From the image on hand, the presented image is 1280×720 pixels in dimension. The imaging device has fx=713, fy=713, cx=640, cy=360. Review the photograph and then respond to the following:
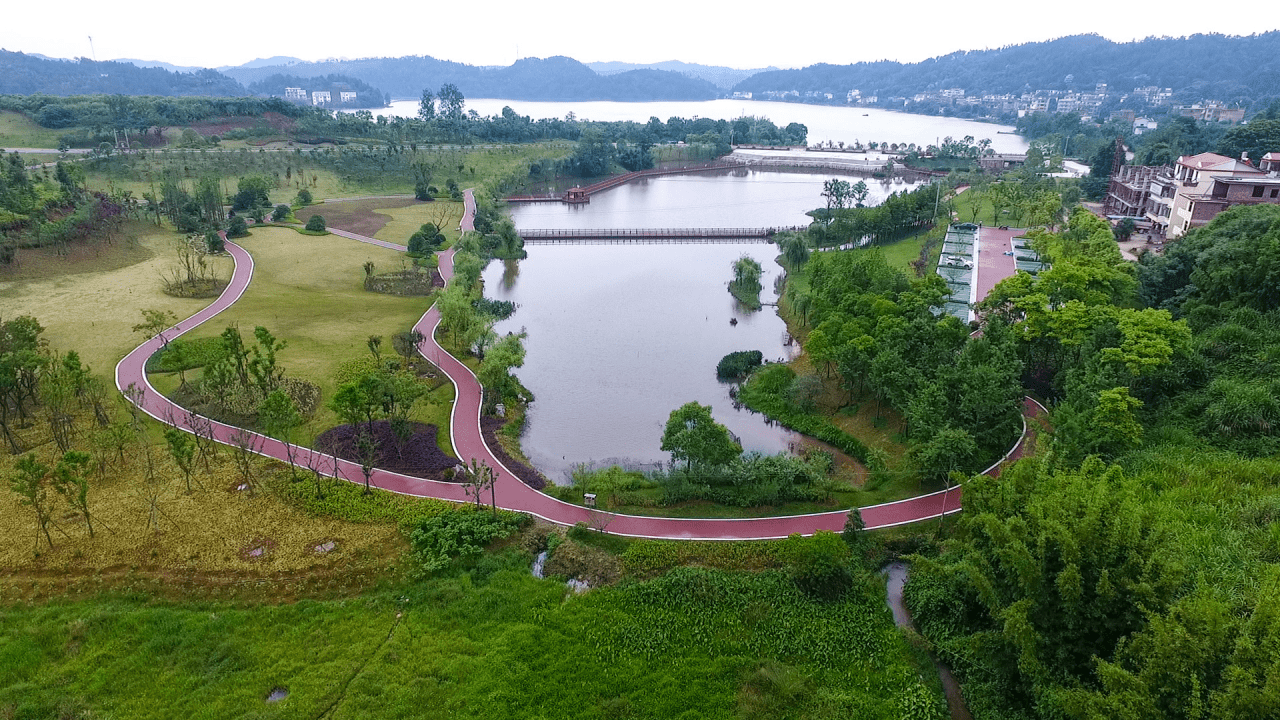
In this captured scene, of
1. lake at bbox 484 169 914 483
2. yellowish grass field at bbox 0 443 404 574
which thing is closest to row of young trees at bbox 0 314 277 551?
yellowish grass field at bbox 0 443 404 574

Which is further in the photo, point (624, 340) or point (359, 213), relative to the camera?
point (359, 213)

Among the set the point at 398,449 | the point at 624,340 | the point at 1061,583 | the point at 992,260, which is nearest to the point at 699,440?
the point at 1061,583

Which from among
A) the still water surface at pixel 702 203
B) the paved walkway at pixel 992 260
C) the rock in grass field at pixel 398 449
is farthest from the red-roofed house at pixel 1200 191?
the rock in grass field at pixel 398 449

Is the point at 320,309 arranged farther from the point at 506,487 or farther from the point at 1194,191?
the point at 1194,191

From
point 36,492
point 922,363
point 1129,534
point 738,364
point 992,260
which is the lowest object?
point 738,364

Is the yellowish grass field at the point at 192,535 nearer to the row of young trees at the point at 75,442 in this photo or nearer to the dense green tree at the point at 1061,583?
the row of young trees at the point at 75,442

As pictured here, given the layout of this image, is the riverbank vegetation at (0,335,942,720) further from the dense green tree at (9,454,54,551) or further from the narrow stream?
the narrow stream
